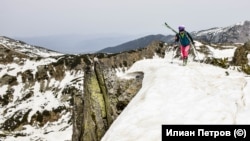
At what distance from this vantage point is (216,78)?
2105 centimetres

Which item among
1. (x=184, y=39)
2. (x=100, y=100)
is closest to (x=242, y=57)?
(x=184, y=39)

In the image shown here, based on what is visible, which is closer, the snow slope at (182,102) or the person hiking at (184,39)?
the snow slope at (182,102)

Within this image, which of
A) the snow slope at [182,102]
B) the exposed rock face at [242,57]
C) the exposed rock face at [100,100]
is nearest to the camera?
the snow slope at [182,102]

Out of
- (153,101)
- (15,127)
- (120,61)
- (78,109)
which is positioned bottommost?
(15,127)

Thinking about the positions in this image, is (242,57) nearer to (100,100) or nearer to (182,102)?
(100,100)

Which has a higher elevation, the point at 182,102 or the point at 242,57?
the point at 182,102

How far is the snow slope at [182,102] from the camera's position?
15359 mm

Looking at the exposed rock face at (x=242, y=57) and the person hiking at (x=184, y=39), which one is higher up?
the person hiking at (x=184, y=39)

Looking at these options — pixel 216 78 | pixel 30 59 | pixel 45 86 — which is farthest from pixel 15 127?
pixel 216 78

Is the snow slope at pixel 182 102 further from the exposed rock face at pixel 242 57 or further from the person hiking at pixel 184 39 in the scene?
the exposed rock face at pixel 242 57

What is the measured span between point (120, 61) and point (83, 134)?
12757cm

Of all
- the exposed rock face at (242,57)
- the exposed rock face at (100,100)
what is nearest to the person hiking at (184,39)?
the exposed rock face at (100,100)

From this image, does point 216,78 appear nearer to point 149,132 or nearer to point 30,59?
point 149,132

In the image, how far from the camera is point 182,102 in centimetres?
1747
